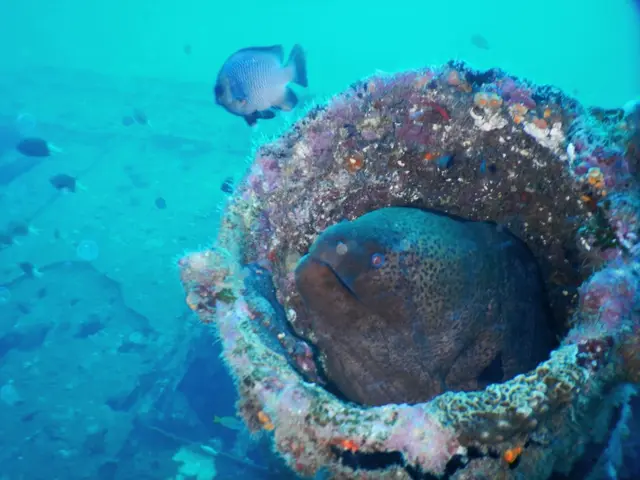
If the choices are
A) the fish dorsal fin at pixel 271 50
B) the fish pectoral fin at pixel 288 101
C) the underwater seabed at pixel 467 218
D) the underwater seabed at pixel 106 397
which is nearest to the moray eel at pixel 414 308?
the underwater seabed at pixel 467 218

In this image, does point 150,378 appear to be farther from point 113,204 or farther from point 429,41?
point 429,41

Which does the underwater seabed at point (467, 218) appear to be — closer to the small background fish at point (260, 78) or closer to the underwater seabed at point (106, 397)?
the small background fish at point (260, 78)

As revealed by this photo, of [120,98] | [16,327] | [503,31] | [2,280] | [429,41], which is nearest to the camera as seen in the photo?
[16,327]

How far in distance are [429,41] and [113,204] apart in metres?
109

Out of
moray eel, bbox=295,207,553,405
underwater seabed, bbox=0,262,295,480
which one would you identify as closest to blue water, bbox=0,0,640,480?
underwater seabed, bbox=0,262,295,480

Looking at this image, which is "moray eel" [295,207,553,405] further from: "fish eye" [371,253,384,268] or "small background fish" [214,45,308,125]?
"small background fish" [214,45,308,125]

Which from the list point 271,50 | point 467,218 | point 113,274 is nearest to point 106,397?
point 113,274

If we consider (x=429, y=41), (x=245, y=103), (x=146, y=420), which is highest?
(x=429, y=41)

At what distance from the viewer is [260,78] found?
4.58m

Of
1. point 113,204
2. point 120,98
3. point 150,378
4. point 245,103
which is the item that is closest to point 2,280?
point 113,204

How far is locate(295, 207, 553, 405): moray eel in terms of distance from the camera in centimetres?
240

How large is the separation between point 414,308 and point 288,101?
10.1 feet

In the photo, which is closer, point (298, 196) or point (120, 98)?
point (298, 196)

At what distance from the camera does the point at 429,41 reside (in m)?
108
